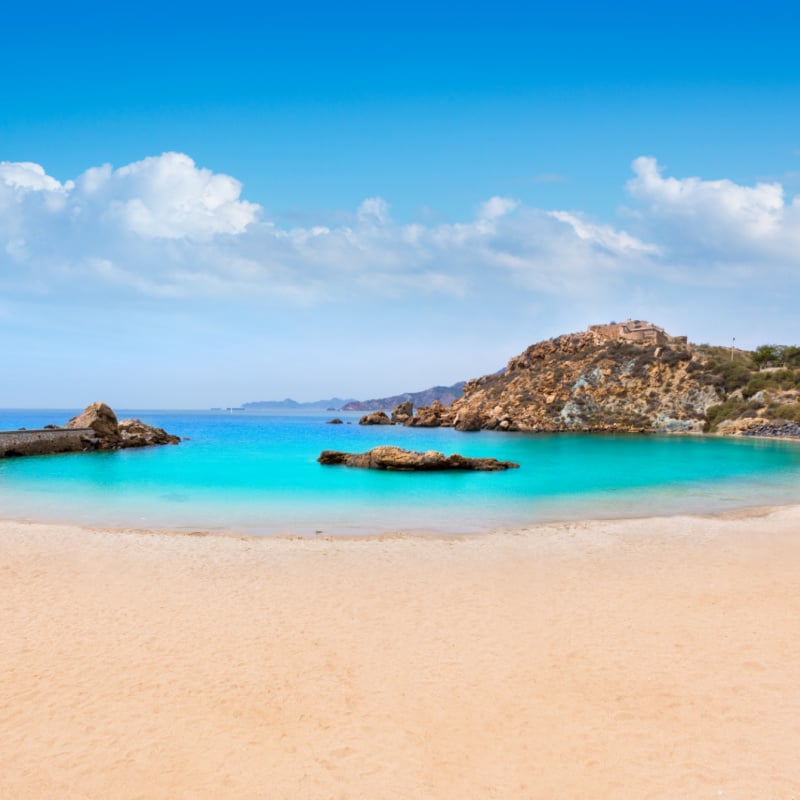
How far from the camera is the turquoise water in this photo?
1653 centimetres

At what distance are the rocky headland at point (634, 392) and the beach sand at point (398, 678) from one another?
54.8m

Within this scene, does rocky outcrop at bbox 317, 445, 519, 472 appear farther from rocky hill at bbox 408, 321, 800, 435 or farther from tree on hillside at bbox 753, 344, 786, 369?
tree on hillside at bbox 753, 344, 786, 369

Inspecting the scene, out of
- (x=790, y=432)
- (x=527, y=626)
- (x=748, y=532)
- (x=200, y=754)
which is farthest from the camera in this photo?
(x=790, y=432)

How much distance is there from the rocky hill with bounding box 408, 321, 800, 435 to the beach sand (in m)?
55.7

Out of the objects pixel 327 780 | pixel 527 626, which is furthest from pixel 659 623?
pixel 327 780

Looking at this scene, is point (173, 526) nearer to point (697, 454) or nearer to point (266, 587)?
point (266, 587)

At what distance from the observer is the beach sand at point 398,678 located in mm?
4840

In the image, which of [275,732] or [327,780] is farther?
[275,732]

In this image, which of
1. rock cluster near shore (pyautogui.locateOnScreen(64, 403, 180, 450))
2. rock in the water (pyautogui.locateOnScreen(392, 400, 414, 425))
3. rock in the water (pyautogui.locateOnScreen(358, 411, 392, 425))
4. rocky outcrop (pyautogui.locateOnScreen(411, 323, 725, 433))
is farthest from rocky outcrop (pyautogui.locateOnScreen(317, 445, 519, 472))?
rock in the water (pyautogui.locateOnScreen(358, 411, 392, 425))

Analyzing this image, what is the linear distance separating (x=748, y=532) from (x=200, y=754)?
46.1 ft

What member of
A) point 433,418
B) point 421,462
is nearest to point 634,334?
point 433,418

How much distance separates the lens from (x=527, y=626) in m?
8.08

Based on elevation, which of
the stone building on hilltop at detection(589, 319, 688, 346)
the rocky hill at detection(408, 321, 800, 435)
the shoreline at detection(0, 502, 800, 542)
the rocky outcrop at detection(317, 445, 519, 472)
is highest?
the stone building on hilltop at detection(589, 319, 688, 346)

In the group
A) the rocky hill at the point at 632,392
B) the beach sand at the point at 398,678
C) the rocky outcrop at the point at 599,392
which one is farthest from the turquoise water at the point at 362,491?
the rocky outcrop at the point at 599,392
